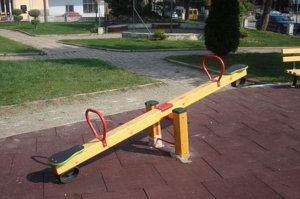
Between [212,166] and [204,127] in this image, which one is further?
[204,127]

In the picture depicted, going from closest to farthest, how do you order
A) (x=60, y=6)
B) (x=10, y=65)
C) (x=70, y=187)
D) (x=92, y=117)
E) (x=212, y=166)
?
(x=70, y=187) → (x=212, y=166) → (x=92, y=117) → (x=10, y=65) → (x=60, y=6)

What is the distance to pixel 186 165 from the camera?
5.18 meters

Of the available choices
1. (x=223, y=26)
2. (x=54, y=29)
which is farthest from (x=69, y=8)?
(x=223, y=26)

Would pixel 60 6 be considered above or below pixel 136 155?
above

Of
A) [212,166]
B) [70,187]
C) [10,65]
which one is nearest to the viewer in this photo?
[70,187]

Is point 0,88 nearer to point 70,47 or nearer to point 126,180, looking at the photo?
point 126,180

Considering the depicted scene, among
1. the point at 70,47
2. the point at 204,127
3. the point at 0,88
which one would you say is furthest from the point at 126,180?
the point at 70,47

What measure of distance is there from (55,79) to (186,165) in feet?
19.5

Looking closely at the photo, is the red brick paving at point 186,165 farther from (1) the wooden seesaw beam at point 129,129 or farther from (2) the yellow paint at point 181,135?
(1) the wooden seesaw beam at point 129,129

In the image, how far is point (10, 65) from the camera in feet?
41.3

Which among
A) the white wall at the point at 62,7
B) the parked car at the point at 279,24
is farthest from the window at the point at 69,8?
the parked car at the point at 279,24

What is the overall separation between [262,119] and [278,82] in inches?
128

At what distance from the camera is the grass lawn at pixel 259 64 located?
417 inches

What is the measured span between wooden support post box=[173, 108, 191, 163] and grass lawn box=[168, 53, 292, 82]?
17.6 feet
